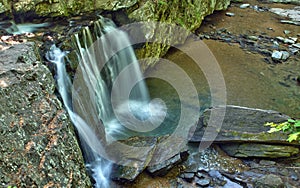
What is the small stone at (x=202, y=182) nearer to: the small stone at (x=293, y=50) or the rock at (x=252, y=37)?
the small stone at (x=293, y=50)

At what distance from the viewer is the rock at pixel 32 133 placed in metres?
2.65

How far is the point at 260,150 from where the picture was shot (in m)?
4.93

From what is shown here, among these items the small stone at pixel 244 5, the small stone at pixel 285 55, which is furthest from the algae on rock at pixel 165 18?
the small stone at pixel 244 5

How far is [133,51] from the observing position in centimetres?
708

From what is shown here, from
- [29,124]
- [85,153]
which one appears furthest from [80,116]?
[29,124]

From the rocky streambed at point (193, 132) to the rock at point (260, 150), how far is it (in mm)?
16

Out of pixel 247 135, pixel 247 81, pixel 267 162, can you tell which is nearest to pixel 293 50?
pixel 247 81

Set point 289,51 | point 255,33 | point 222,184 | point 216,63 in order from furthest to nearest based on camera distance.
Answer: point 255,33 → point 289,51 → point 216,63 → point 222,184

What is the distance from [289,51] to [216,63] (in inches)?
116

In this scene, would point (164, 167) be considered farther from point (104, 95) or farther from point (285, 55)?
point (285, 55)

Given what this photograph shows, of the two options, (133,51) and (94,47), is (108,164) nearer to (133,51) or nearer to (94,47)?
(94,47)

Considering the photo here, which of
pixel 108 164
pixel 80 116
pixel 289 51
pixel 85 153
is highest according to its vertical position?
pixel 80 116

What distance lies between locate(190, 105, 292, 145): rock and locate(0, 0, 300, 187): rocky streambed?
18 millimetres

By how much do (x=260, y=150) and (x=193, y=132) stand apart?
1258 millimetres
